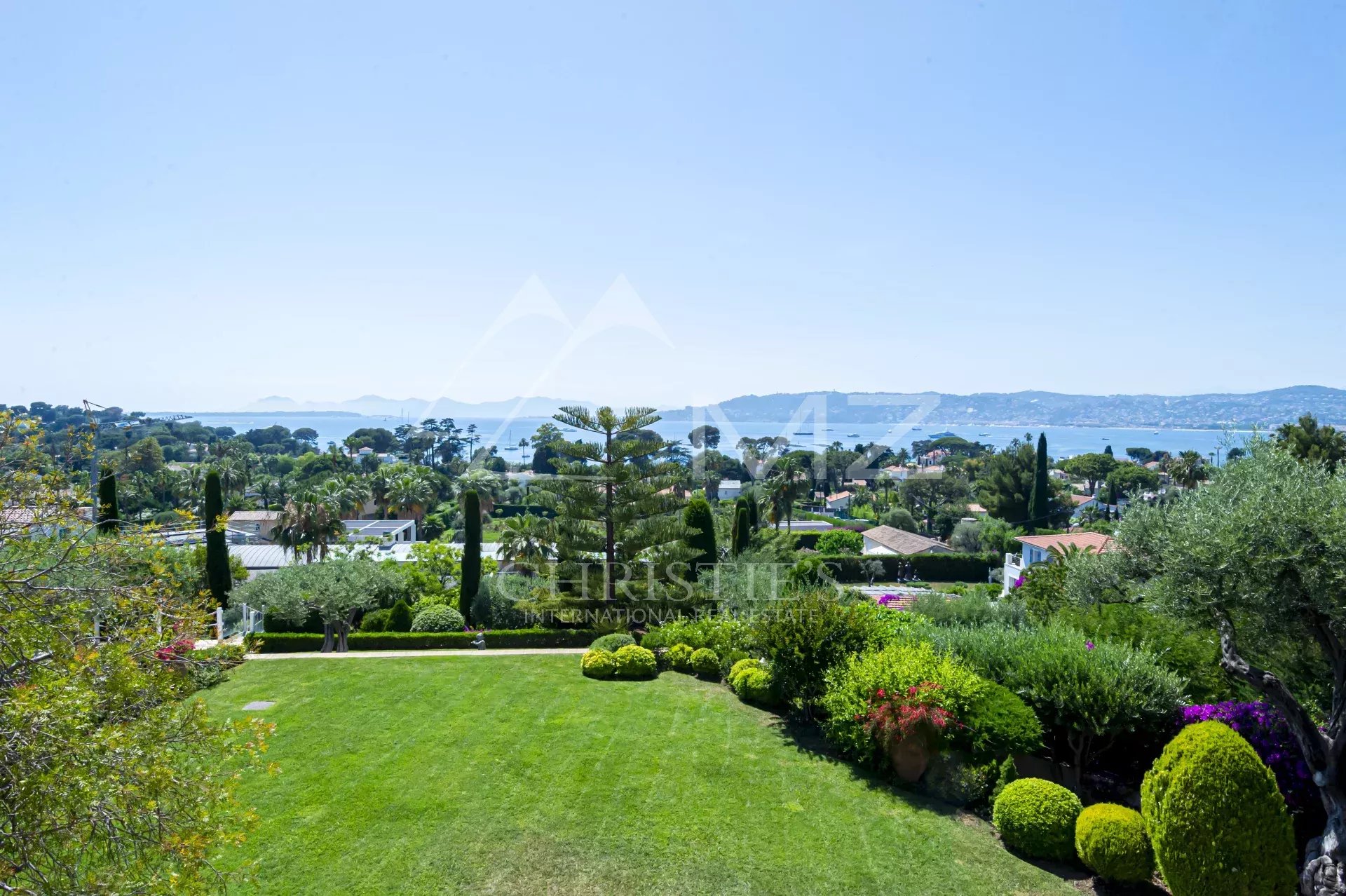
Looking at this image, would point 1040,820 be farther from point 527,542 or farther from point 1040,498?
point 1040,498

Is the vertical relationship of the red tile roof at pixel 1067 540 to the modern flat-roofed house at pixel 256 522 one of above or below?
above

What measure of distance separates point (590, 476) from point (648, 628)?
13.5 ft

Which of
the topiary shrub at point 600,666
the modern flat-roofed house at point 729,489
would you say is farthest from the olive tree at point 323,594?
the modern flat-roofed house at point 729,489

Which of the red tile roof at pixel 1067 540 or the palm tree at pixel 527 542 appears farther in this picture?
the red tile roof at pixel 1067 540

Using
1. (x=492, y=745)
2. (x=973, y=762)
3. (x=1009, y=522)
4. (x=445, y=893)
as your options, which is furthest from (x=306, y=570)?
(x=1009, y=522)

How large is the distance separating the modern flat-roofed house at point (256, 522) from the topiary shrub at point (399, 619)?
2405 cm

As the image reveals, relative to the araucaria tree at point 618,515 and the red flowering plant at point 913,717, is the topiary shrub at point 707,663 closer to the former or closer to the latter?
the araucaria tree at point 618,515

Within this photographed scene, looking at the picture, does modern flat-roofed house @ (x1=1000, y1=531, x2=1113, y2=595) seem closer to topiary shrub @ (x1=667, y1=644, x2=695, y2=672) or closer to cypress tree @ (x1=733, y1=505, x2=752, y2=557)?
cypress tree @ (x1=733, y1=505, x2=752, y2=557)

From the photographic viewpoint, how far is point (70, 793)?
10.7ft

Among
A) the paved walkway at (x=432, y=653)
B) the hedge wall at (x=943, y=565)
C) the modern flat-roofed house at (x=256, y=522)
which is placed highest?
the paved walkway at (x=432, y=653)

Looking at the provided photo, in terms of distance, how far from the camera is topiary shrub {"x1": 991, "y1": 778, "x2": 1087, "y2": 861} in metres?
7.39

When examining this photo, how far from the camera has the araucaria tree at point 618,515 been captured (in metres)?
18.4

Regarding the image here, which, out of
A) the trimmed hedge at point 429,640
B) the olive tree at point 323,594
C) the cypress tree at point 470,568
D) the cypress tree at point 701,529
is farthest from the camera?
the cypress tree at point 701,529

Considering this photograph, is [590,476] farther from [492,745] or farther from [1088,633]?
[1088,633]
